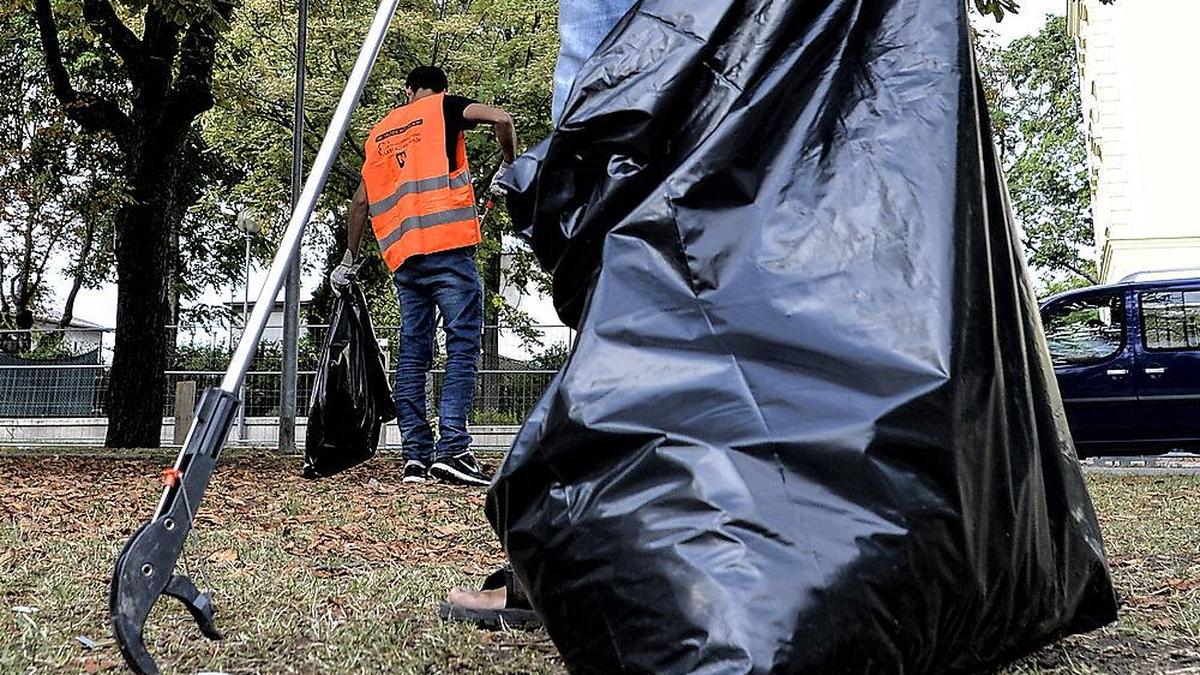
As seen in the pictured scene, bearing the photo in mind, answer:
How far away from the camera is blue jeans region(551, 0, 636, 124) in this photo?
2.01m

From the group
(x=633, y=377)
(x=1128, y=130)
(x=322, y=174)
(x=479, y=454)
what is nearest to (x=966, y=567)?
(x=633, y=377)

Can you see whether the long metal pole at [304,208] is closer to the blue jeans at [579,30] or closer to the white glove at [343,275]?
the blue jeans at [579,30]

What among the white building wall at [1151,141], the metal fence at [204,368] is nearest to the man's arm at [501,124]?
the metal fence at [204,368]

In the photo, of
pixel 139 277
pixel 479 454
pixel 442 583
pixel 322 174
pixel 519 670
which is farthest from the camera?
pixel 139 277

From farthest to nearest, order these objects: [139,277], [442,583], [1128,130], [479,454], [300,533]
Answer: [1128,130], [139,277], [479,454], [300,533], [442,583]

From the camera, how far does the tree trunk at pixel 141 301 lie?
9.25 metres

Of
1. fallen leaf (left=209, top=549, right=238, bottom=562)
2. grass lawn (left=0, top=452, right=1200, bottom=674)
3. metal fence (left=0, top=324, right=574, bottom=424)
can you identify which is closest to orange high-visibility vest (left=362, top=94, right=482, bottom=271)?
grass lawn (left=0, top=452, right=1200, bottom=674)

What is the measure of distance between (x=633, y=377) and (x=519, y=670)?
580 millimetres

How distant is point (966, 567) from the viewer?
4.54 ft

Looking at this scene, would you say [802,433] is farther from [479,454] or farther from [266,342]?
[266,342]

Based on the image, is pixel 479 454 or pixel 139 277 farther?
pixel 139 277

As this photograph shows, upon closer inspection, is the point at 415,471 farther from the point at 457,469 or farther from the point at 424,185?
the point at 424,185

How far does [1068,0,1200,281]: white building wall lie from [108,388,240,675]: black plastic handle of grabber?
21.5 meters

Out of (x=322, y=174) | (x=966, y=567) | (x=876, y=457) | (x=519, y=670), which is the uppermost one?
(x=322, y=174)
